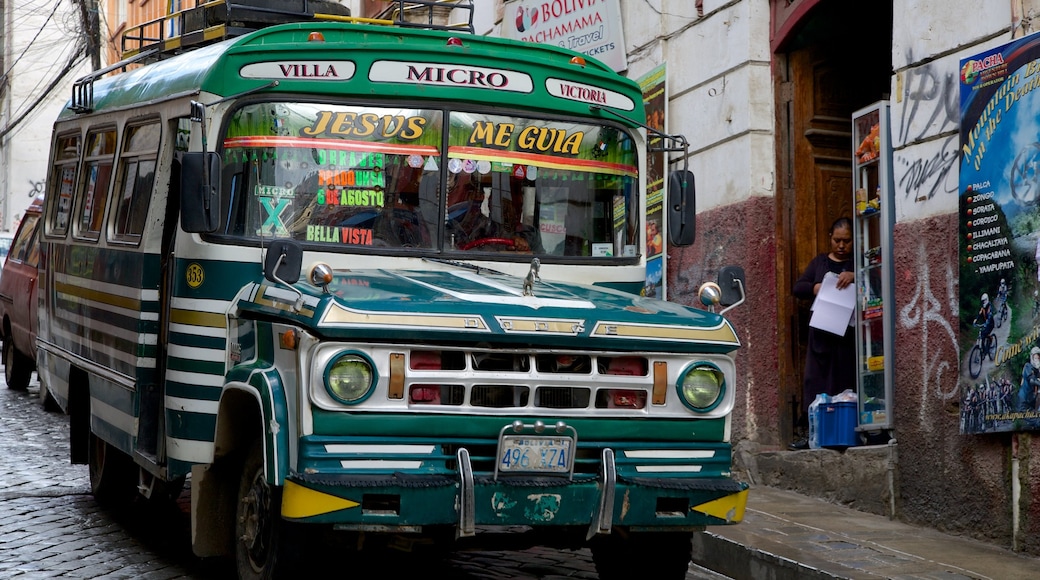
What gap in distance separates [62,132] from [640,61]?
5.27 meters

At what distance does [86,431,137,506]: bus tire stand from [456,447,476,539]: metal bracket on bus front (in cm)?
402

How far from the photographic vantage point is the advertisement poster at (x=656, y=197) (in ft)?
40.0

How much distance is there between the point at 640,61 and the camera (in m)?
12.8

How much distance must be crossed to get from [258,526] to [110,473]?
3.32 metres

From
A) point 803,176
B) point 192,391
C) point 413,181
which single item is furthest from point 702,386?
point 803,176

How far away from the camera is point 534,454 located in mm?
5441

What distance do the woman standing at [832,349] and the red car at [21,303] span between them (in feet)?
27.1

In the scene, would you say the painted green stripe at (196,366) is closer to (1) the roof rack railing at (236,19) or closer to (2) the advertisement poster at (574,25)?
(1) the roof rack railing at (236,19)

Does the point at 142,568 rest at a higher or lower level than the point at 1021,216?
lower

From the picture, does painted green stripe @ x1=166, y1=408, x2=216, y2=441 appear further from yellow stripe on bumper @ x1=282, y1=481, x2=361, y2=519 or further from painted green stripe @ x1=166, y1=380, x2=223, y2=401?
yellow stripe on bumper @ x1=282, y1=481, x2=361, y2=519

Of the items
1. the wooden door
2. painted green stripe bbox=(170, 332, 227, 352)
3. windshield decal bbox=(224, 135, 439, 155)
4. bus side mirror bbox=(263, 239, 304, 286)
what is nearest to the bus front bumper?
bus side mirror bbox=(263, 239, 304, 286)

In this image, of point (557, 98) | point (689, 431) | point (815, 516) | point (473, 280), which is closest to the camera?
point (689, 431)

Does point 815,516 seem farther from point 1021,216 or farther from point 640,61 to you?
point 640,61

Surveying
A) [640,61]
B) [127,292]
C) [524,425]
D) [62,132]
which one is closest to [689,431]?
[524,425]
